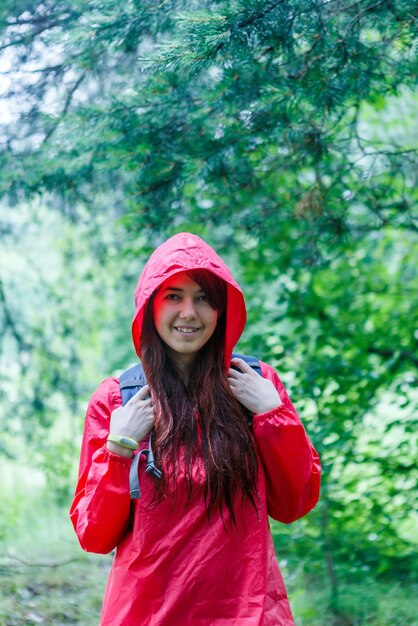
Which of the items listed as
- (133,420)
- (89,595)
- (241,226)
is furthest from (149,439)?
(89,595)

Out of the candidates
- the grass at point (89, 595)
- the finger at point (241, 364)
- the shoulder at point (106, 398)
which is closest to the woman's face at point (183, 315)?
the finger at point (241, 364)

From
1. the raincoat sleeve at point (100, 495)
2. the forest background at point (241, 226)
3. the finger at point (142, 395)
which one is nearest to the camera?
the raincoat sleeve at point (100, 495)

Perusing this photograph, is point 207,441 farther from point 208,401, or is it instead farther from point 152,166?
point 152,166

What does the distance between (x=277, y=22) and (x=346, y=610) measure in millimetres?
3240

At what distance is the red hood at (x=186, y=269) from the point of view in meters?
2.15

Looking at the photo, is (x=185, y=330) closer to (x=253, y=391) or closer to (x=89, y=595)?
(x=253, y=391)

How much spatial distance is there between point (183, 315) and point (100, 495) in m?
0.57

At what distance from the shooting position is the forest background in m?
2.74

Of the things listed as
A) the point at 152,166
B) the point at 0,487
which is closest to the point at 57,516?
the point at 0,487

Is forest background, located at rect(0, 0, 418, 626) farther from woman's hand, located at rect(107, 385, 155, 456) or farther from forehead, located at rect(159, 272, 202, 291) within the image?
woman's hand, located at rect(107, 385, 155, 456)

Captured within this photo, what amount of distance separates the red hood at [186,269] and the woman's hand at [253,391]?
79 millimetres

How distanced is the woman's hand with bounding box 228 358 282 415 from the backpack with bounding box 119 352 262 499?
0.08 meters

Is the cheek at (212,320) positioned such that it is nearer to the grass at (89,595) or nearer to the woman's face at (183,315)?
the woman's face at (183,315)

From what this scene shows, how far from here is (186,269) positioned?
2.13 m
